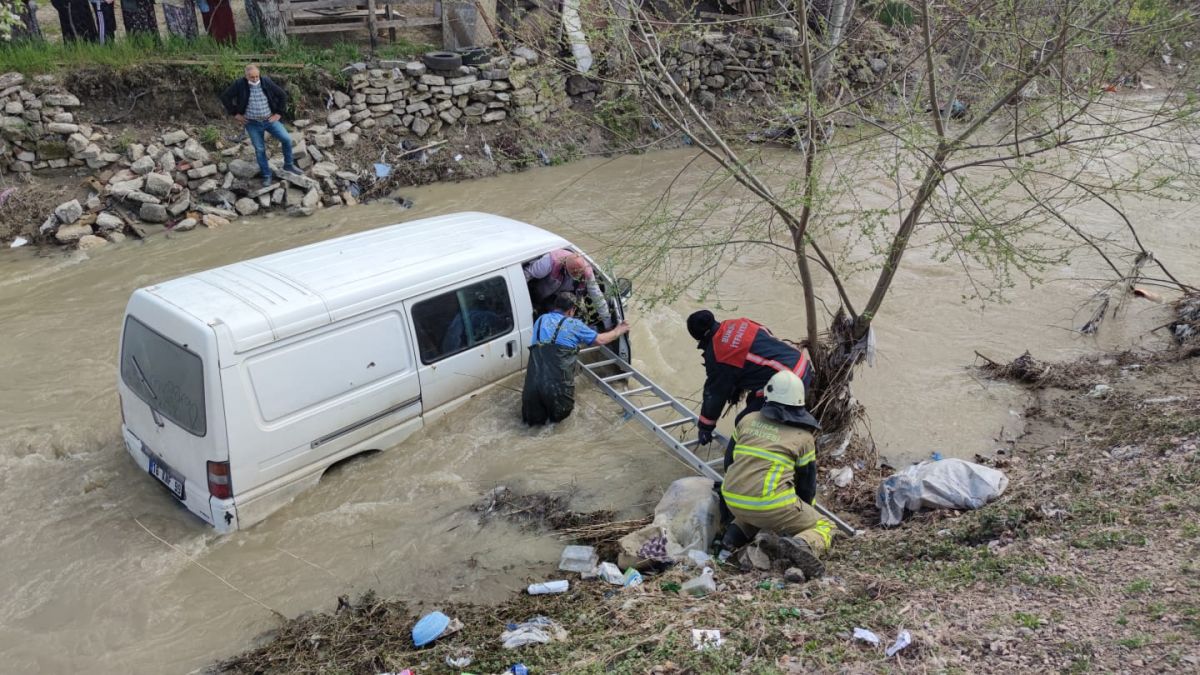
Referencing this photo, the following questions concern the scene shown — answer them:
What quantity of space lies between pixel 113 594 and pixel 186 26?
10.9m

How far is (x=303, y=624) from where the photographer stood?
16.4 feet

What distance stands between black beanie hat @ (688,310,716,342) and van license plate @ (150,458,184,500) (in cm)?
371

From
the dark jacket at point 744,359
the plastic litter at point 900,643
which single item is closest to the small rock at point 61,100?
the dark jacket at point 744,359

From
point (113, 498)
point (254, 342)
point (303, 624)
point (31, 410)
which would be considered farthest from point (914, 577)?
point (31, 410)

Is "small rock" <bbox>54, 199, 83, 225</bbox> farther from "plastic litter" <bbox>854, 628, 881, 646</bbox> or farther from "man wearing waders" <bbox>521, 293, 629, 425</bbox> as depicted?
"plastic litter" <bbox>854, 628, 881, 646</bbox>

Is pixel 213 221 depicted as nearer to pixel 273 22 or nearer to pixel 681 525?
pixel 273 22

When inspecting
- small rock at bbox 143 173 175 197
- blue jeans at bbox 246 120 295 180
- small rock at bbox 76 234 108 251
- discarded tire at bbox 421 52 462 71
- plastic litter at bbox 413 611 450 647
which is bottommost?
plastic litter at bbox 413 611 450 647

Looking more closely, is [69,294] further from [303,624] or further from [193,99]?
[303,624]

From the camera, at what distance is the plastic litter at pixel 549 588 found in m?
5.17

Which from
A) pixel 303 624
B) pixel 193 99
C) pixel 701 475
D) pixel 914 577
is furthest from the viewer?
pixel 193 99

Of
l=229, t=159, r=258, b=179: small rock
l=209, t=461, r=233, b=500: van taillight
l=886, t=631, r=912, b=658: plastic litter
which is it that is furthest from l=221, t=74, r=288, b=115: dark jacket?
l=886, t=631, r=912, b=658: plastic litter

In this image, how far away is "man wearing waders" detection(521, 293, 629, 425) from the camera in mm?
6633

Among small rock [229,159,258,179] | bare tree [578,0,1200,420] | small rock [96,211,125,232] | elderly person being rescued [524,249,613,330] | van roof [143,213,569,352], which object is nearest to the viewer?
van roof [143,213,569,352]

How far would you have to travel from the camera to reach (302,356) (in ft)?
18.0
